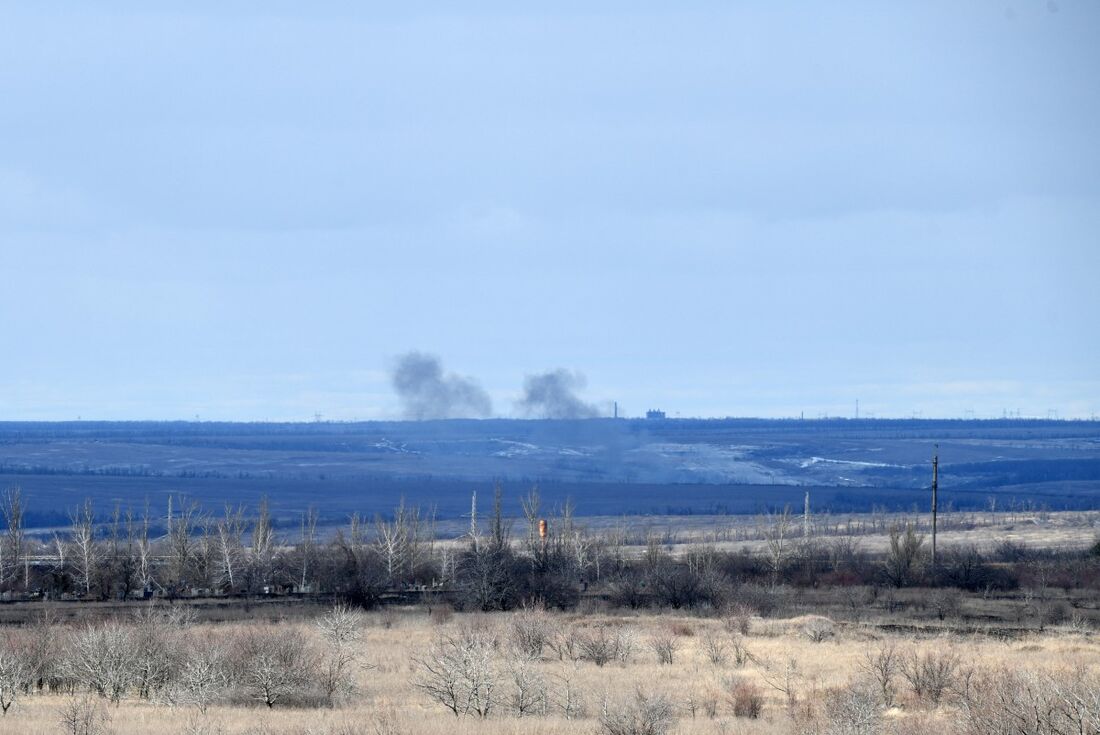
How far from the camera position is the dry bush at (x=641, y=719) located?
21125 mm

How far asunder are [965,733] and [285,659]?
15469mm

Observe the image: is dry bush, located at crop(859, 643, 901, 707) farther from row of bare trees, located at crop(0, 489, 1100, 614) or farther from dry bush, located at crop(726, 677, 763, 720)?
row of bare trees, located at crop(0, 489, 1100, 614)

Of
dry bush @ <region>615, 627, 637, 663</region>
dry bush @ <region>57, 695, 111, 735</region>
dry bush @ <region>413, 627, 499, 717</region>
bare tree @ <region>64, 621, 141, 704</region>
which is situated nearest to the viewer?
dry bush @ <region>57, 695, 111, 735</region>

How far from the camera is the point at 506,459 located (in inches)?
7485

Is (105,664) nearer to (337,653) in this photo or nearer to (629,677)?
(337,653)

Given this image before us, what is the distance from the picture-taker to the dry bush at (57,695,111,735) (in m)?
20.5

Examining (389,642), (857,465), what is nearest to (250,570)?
(389,642)

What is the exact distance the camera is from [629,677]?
31.6 metres

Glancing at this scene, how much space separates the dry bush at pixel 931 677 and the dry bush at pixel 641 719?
253 inches

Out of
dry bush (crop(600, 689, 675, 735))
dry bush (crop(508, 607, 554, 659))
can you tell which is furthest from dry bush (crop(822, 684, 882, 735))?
dry bush (crop(508, 607, 554, 659))

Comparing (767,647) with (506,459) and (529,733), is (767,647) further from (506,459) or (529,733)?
(506,459)

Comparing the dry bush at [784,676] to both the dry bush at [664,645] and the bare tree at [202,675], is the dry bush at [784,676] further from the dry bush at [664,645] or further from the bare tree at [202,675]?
the bare tree at [202,675]

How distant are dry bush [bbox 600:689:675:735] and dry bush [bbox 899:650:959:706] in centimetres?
641

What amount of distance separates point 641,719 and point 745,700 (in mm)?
5199
